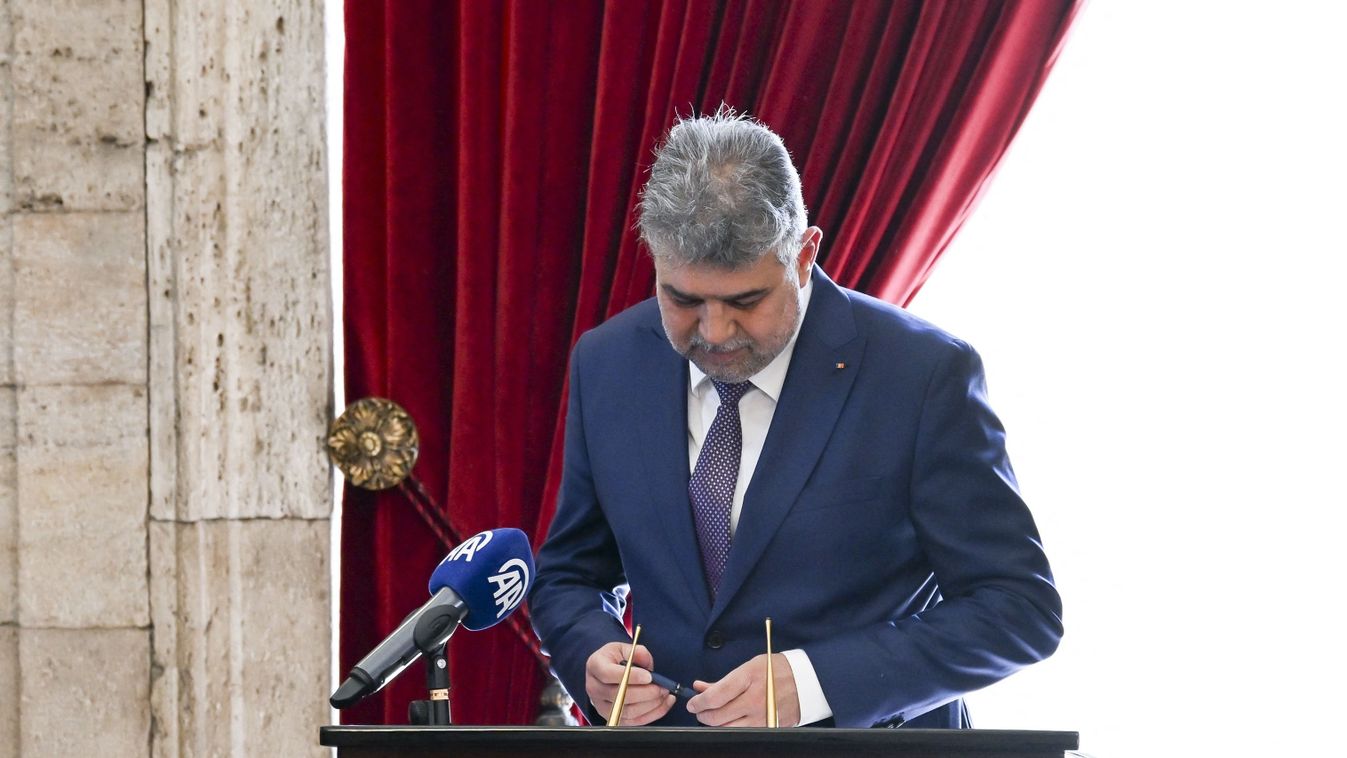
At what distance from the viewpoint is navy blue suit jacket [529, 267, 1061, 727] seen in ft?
6.70

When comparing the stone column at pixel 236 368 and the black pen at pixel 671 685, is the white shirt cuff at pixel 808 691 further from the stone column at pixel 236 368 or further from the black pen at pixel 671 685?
the stone column at pixel 236 368

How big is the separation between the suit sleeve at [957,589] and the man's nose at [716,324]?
1.20 feet

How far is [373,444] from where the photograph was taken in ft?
10.5

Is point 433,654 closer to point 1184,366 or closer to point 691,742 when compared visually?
point 691,742

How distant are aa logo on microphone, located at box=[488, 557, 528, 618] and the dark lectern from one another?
39 cm

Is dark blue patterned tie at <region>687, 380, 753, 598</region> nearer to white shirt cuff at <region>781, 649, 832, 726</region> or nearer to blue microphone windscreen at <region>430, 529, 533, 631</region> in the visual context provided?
white shirt cuff at <region>781, 649, 832, 726</region>

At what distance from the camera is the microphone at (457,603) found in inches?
61.4

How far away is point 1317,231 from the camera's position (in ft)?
10.1

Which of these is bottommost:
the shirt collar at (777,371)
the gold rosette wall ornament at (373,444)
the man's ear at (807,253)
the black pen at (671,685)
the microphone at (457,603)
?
the black pen at (671,685)

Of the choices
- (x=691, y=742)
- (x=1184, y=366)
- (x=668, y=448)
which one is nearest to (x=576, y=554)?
(x=668, y=448)

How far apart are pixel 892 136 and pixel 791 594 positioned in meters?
1.33

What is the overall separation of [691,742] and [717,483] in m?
0.92

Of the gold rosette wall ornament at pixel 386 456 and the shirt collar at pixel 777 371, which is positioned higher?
the shirt collar at pixel 777 371

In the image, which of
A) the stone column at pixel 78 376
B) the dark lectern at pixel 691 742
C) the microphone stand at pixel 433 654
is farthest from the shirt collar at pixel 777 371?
the stone column at pixel 78 376
